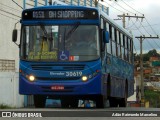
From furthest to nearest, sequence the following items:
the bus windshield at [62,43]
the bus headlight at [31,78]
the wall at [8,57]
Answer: the wall at [8,57], the bus headlight at [31,78], the bus windshield at [62,43]

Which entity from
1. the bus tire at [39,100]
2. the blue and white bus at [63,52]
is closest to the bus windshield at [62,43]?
the blue and white bus at [63,52]

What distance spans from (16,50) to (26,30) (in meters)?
21.8

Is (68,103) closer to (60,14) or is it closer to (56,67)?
(56,67)

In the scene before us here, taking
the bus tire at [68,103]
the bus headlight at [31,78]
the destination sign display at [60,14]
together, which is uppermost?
the destination sign display at [60,14]

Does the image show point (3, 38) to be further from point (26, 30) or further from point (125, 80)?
point (26, 30)

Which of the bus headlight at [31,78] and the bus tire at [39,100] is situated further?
the bus tire at [39,100]

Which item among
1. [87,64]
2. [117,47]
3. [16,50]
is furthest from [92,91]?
[16,50]

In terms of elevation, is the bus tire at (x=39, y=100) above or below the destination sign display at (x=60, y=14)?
below

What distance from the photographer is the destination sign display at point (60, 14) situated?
774 inches

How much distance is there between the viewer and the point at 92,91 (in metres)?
19.4

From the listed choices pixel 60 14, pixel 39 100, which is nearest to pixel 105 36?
pixel 60 14

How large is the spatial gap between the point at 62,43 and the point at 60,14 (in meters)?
1.17

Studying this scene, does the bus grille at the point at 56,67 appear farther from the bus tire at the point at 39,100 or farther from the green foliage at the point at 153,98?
the green foliage at the point at 153,98

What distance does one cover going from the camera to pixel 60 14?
1981cm
